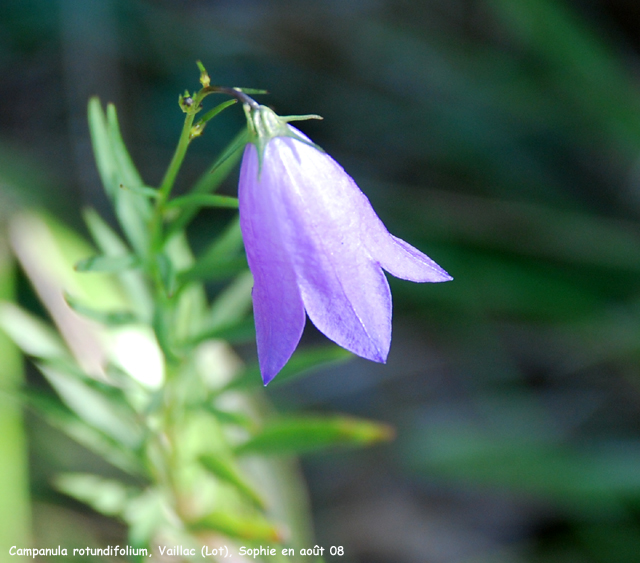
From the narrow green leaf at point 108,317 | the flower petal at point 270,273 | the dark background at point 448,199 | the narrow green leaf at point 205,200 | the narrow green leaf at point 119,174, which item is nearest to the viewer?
the flower petal at point 270,273

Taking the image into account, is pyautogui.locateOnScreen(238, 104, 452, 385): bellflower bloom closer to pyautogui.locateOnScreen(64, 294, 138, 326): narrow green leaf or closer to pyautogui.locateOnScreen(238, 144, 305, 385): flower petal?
pyautogui.locateOnScreen(238, 144, 305, 385): flower petal

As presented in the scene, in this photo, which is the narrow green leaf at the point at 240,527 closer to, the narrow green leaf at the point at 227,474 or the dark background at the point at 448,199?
the narrow green leaf at the point at 227,474

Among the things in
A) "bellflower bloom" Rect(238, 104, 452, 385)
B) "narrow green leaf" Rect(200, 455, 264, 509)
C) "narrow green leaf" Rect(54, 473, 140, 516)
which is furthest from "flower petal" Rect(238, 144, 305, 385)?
Answer: "narrow green leaf" Rect(54, 473, 140, 516)

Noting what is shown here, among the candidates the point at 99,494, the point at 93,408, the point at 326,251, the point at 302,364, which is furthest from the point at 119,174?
the point at 99,494

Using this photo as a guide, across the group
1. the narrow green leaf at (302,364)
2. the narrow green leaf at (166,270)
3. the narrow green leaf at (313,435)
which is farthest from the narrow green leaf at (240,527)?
the narrow green leaf at (166,270)

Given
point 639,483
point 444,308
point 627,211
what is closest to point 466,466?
point 639,483

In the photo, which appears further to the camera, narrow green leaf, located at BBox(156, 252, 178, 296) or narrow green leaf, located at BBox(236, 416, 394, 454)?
narrow green leaf, located at BBox(236, 416, 394, 454)

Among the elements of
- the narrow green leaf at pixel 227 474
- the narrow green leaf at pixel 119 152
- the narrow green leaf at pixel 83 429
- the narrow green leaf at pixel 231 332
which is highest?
the narrow green leaf at pixel 119 152
